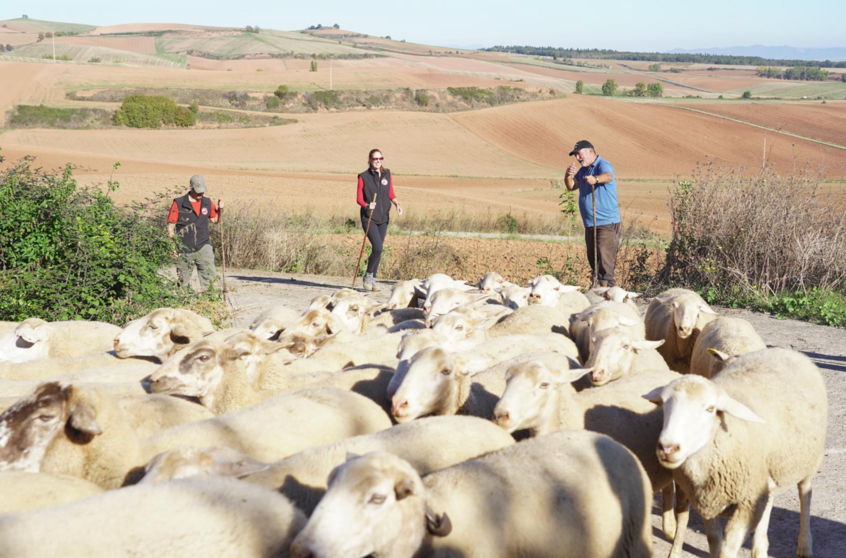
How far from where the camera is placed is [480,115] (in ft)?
221

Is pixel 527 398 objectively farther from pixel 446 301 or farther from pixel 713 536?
pixel 446 301

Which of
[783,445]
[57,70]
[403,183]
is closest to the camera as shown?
[783,445]

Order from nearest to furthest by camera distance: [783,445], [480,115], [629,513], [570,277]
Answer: [629,513], [783,445], [570,277], [480,115]

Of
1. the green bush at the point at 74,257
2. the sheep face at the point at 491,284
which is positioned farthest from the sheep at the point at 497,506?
the green bush at the point at 74,257

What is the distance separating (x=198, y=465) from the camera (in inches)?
152

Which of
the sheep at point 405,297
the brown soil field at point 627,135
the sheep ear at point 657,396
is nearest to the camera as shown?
the sheep ear at point 657,396

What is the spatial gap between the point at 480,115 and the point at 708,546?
63893 mm

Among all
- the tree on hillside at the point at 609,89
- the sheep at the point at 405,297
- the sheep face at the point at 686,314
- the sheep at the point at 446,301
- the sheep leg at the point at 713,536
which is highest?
the tree on hillside at the point at 609,89

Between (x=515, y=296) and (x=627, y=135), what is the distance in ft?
182

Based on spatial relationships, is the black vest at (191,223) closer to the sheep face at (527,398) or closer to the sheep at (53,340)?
the sheep at (53,340)

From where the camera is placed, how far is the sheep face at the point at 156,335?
22.6ft

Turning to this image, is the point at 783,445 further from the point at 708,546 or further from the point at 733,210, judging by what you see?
the point at 733,210

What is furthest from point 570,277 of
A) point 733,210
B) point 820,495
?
A: point 820,495

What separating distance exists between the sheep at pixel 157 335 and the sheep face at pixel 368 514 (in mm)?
3859
